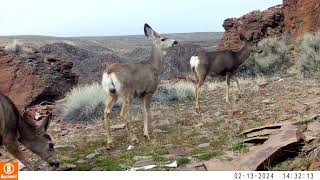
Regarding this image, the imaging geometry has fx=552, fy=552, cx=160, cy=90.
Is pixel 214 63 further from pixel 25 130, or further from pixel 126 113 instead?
pixel 25 130

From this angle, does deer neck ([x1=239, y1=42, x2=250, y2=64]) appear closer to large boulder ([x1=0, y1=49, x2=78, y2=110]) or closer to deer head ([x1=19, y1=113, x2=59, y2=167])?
large boulder ([x1=0, y1=49, x2=78, y2=110])

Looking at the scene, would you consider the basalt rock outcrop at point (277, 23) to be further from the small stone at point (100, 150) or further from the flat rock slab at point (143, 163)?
the flat rock slab at point (143, 163)

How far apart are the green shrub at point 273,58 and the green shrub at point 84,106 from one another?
1019cm

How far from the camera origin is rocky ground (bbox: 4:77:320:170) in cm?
941

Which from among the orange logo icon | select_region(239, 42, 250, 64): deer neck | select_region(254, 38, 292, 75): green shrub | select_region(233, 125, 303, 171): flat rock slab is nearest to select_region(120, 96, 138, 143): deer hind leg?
select_region(233, 125, 303, 171): flat rock slab

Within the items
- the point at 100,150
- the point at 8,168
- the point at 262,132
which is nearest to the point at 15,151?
the point at 8,168

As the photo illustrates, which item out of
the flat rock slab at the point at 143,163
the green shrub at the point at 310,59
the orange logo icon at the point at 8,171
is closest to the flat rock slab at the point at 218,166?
the flat rock slab at the point at 143,163

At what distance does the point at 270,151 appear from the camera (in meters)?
8.32

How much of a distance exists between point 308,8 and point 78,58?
54.2 ft

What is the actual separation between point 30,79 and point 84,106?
2509 mm

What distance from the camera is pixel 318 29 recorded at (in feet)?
84.0

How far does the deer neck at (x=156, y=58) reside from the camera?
13.0 meters

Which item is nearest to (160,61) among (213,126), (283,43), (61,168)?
(213,126)

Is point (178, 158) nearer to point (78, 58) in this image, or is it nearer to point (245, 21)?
point (245, 21)
